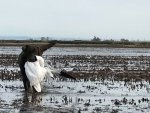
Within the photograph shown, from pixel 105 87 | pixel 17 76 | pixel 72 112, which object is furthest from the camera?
pixel 17 76

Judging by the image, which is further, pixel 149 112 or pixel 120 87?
pixel 120 87

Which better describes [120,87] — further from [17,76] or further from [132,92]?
[17,76]

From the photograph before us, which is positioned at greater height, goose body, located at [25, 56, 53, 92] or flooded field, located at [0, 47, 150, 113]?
goose body, located at [25, 56, 53, 92]

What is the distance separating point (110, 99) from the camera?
15172 millimetres

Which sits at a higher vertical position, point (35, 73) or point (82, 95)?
point (35, 73)

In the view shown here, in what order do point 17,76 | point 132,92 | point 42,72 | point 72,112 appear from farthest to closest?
point 17,76 < point 132,92 < point 42,72 < point 72,112

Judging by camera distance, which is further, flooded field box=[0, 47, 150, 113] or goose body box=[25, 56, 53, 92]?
goose body box=[25, 56, 53, 92]

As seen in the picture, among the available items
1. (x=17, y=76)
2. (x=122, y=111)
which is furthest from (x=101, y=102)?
(x=17, y=76)

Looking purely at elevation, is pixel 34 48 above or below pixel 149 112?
above

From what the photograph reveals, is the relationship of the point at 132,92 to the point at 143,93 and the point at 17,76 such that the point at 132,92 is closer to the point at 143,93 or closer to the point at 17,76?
the point at 143,93

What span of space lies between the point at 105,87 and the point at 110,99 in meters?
3.19

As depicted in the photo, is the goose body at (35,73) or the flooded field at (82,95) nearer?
the flooded field at (82,95)

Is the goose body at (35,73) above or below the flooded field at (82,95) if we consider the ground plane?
above

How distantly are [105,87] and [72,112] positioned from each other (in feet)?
20.4
